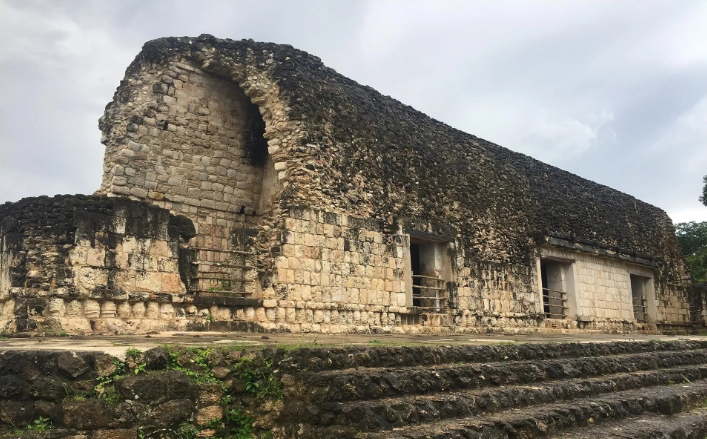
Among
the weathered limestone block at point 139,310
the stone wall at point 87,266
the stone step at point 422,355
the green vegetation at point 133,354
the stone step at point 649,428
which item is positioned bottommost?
the stone step at point 649,428

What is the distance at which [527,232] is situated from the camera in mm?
15375

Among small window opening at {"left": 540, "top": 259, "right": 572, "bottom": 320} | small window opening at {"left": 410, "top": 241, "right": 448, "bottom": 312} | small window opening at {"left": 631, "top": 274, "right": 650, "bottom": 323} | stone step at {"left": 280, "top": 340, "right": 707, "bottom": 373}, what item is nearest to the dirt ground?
stone step at {"left": 280, "top": 340, "right": 707, "bottom": 373}

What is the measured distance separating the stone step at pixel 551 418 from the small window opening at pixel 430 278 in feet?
20.7

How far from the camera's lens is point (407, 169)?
12625 mm

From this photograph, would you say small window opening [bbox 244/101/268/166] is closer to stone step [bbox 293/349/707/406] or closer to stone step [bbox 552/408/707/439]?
stone step [bbox 293/349/707/406]

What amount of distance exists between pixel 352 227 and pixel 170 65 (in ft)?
14.0

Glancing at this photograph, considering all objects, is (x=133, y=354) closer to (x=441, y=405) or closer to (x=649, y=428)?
(x=441, y=405)

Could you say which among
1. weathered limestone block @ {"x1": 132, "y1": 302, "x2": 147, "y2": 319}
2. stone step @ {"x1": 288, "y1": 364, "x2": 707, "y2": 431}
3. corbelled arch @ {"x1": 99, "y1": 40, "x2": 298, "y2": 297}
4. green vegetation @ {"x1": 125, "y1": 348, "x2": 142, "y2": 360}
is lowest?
stone step @ {"x1": 288, "y1": 364, "x2": 707, "y2": 431}

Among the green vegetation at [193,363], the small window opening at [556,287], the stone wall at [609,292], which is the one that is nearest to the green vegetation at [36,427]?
the green vegetation at [193,363]

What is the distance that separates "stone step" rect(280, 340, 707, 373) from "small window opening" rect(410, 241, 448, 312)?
5448 mm

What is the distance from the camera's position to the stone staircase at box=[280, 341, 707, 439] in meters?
3.86

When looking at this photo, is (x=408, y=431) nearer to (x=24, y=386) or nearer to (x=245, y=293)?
(x=24, y=386)

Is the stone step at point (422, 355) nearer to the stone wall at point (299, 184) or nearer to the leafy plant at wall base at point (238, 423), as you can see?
the leafy plant at wall base at point (238, 423)

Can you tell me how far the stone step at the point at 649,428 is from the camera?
4422mm
